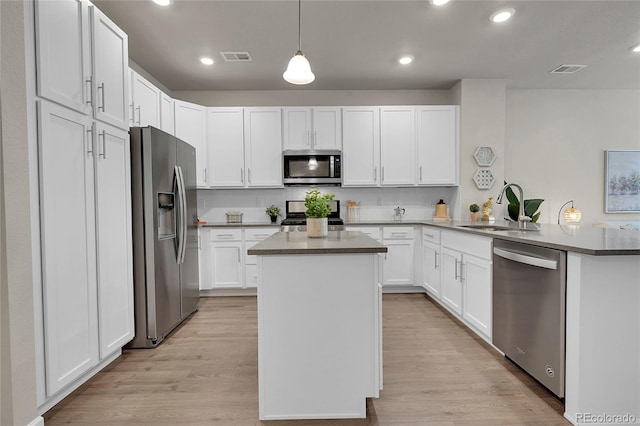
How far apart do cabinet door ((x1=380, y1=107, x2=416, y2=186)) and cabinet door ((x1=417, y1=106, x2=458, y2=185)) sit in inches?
4.2

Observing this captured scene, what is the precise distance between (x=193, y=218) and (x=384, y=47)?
2723mm

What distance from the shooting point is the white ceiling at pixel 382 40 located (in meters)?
2.76

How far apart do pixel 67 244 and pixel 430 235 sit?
3490mm

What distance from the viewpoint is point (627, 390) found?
169cm

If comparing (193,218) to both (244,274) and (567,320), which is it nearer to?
(244,274)

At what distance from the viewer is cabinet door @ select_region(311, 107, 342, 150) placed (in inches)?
176

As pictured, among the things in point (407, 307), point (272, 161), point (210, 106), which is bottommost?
point (407, 307)

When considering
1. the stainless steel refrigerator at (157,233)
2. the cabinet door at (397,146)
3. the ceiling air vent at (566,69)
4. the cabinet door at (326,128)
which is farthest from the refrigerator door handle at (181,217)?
the ceiling air vent at (566,69)

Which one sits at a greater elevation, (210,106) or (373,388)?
(210,106)

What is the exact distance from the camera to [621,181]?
491 centimetres

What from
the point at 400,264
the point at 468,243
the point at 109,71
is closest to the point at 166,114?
the point at 109,71

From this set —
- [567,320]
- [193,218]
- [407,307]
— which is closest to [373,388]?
[567,320]

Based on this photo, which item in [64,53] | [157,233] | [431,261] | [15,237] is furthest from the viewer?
[431,261]
